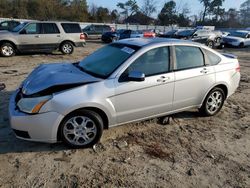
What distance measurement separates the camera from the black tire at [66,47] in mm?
13719

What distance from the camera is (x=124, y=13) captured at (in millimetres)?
77438

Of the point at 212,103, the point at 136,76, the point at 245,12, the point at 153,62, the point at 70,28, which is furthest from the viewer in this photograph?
the point at 245,12

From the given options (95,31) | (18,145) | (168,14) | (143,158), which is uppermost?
(168,14)

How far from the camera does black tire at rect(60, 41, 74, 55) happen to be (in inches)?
540

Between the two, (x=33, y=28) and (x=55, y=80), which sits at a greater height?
(x=33, y=28)

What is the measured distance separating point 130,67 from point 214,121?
2.30 meters

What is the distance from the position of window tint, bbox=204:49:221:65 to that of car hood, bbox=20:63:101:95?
95.5 inches

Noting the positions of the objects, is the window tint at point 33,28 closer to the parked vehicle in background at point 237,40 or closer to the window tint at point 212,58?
the window tint at point 212,58

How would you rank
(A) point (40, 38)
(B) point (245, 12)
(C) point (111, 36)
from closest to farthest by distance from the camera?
(A) point (40, 38)
(C) point (111, 36)
(B) point (245, 12)

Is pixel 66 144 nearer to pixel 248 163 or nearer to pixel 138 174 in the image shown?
pixel 138 174

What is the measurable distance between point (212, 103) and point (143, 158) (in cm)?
234

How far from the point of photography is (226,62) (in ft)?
18.4

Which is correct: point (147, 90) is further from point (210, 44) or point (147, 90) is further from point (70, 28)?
point (210, 44)

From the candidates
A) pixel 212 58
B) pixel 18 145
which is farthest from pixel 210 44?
pixel 18 145
